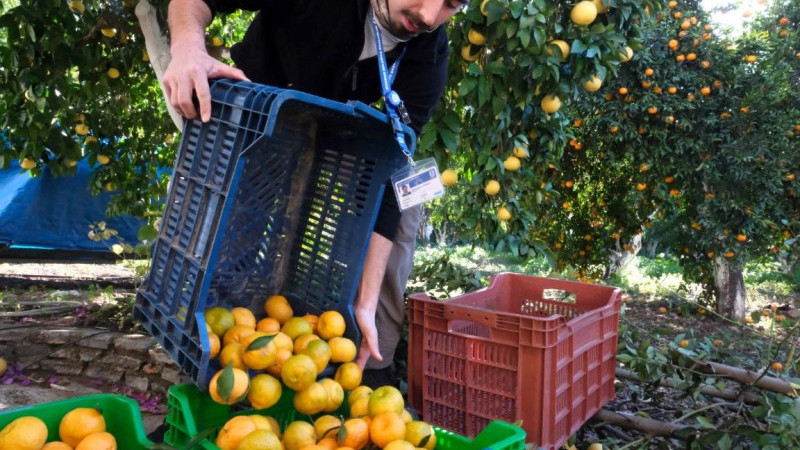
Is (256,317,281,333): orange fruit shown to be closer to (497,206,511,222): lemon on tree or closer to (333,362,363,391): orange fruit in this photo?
(333,362,363,391): orange fruit

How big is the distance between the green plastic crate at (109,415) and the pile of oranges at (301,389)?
169 millimetres

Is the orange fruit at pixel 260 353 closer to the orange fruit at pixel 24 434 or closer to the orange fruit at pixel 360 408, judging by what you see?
the orange fruit at pixel 360 408

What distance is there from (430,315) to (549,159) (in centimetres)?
159

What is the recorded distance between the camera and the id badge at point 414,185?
1746mm

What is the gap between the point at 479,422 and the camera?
79.7 inches

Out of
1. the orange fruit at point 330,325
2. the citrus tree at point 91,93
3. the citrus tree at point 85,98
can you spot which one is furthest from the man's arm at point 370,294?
the citrus tree at point 85,98

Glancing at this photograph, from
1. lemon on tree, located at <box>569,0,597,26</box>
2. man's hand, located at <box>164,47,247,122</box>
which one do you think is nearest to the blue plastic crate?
man's hand, located at <box>164,47,247,122</box>

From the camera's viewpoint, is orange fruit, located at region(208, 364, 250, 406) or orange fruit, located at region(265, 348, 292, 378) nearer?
orange fruit, located at region(208, 364, 250, 406)

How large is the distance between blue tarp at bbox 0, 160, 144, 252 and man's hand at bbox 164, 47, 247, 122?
6.06m

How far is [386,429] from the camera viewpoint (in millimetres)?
1389

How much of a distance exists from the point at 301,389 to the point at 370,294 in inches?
18.0

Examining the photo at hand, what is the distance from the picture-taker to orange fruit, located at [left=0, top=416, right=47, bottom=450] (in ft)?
4.05

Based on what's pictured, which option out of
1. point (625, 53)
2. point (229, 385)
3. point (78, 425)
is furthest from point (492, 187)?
point (78, 425)

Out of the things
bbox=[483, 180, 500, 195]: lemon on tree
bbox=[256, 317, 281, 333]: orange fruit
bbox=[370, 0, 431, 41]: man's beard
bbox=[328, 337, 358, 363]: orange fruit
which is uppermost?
bbox=[370, 0, 431, 41]: man's beard
